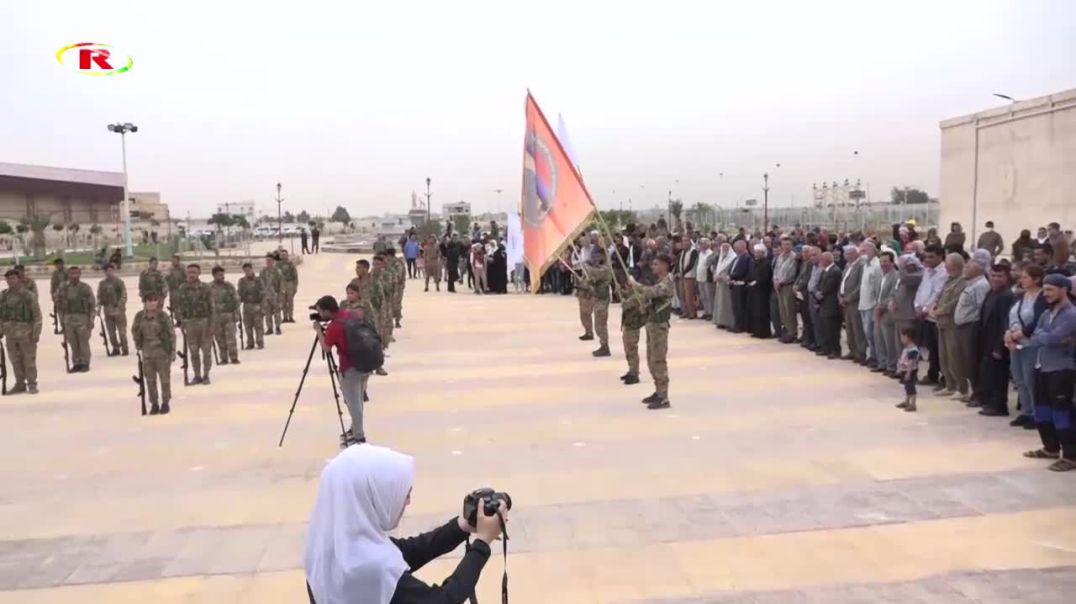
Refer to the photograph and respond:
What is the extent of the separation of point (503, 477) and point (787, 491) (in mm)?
2283

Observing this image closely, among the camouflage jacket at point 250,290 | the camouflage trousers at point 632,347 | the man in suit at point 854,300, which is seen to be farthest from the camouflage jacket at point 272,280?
the man in suit at point 854,300

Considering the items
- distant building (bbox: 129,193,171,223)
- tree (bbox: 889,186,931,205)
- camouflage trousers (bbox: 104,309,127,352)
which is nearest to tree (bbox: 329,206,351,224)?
distant building (bbox: 129,193,171,223)

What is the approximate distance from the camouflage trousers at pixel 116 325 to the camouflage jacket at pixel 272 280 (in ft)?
7.61

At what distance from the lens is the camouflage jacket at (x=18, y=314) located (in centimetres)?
1190

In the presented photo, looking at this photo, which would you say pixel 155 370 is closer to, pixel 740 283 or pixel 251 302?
pixel 251 302

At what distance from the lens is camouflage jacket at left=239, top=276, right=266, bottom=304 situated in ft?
49.0

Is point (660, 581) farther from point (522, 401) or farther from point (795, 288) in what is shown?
point (795, 288)

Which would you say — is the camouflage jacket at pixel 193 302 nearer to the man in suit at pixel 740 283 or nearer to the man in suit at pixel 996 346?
the man in suit at pixel 740 283

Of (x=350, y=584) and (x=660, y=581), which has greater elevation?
(x=350, y=584)

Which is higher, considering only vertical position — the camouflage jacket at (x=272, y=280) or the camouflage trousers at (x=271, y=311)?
the camouflage jacket at (x=272, y=280)

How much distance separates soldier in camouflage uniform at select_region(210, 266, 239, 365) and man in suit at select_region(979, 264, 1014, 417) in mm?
10028

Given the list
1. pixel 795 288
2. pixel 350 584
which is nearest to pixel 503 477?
pixel 350 584

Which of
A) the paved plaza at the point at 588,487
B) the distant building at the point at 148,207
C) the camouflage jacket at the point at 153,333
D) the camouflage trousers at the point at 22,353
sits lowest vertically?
the paved plaza at the point at 588,487

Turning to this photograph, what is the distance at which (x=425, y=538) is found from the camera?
10.8ft
